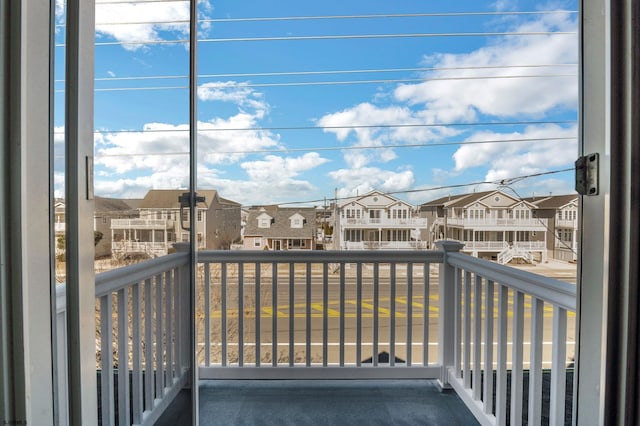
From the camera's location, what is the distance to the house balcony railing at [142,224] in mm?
1042

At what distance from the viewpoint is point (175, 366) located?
142 cm

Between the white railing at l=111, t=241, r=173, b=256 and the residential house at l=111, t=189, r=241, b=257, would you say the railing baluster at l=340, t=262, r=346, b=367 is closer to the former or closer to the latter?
the residential house at l=111, t=189, r=241, b=257

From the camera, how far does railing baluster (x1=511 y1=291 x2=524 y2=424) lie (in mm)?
1470

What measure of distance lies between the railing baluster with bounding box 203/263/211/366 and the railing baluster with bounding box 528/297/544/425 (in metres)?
1.91

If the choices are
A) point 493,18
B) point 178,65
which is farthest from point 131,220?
point 493,18

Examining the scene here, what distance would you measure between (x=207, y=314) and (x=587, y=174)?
226 centimetres

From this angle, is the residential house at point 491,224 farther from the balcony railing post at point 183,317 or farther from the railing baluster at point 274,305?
the balcony railing post at point 183,317

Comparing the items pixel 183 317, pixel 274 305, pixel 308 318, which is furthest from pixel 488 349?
pixel 183 317

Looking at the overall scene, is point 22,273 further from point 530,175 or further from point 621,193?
point 530,175

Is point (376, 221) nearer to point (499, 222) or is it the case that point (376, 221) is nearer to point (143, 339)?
point (499, 222)

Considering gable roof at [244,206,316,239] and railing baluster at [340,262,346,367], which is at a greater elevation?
gable roof at [244,206,316,239]

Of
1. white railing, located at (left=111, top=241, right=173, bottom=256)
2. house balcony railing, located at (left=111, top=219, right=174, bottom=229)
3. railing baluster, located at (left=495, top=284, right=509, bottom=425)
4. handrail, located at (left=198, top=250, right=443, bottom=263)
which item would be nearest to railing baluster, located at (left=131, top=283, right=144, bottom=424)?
white railing, located at (left=111, top=241, right=173, bottom=256)

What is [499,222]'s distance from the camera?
92.8 inches

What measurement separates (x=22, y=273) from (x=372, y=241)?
2124 millimetres
